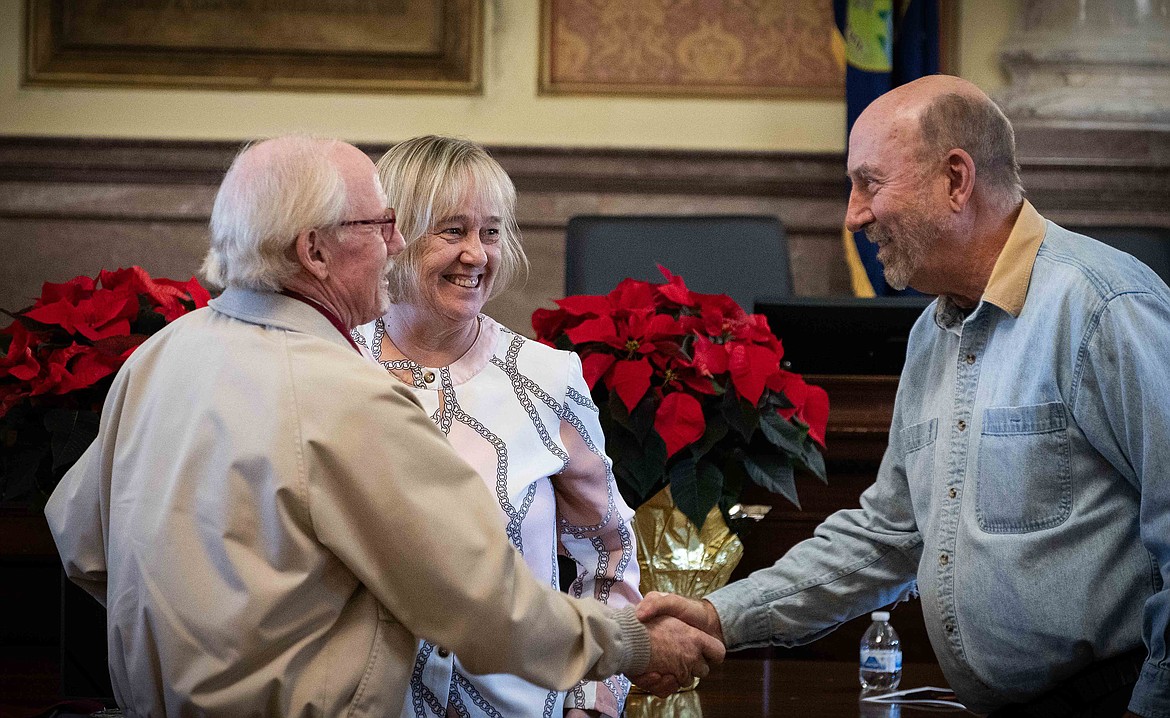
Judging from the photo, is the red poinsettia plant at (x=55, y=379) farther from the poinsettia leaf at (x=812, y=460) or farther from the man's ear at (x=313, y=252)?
the poinsettia leaf at (x=812, y=460)

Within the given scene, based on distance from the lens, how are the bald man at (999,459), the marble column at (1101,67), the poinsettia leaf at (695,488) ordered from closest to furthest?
the bald man at (999,459) → the poinsettia leaf at (695,488) → the marble column at (1101,67)

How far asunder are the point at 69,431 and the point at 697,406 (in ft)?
2.84

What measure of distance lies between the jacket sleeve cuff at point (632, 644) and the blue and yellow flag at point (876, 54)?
2619 millimetres

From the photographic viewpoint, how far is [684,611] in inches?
70.1

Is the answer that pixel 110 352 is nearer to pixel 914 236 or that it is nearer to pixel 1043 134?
pixel 914 236

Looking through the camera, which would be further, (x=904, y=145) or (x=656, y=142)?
(x=656, y=142)

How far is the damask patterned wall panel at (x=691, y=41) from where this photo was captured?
14.1ft

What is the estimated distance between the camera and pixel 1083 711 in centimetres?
155

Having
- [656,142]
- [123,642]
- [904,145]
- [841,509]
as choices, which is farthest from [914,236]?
[656,142]

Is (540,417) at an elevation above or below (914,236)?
below

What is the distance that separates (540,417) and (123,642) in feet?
2.07

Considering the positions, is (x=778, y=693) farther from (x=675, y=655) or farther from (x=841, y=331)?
(x=841, y=331)

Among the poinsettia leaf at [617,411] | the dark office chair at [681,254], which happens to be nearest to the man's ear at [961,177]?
the poinsettia leaf at [617,411]

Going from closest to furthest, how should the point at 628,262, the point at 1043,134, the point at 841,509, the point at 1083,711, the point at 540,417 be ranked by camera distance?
1. the point at 1083,711
2. the point at 540,417
3. the point at 841,509
4. the point at 628,262
5. the point at 1043,134
